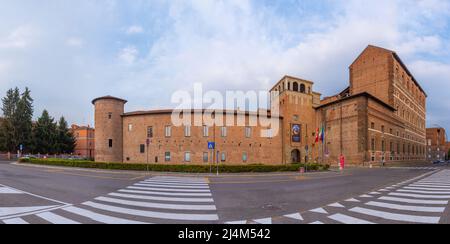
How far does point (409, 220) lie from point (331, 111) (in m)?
47.8

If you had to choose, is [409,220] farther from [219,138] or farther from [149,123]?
[149,123]

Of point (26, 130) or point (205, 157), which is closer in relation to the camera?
point (205, 157)

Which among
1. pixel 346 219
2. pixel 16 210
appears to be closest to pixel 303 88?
pixel 346 219

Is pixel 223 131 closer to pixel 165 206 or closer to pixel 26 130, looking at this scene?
pixel 165 206

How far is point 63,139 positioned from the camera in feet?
210

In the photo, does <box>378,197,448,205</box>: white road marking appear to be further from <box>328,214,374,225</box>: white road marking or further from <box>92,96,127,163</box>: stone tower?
<box>92,96,127,163</box>: stone tower

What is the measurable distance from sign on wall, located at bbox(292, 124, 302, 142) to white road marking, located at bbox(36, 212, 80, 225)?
43.9 meters

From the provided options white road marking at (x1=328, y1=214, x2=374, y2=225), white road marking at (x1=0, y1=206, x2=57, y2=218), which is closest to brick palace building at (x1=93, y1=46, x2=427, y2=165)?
white road marking at (x1=0, y1=206, x2=57, y2=218)

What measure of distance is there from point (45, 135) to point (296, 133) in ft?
200

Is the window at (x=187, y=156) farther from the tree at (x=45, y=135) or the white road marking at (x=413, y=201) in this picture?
the tree at (x=45, y=135)

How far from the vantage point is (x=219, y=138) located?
38.8 metres

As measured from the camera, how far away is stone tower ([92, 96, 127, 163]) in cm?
3933

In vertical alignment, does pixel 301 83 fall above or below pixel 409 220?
above
